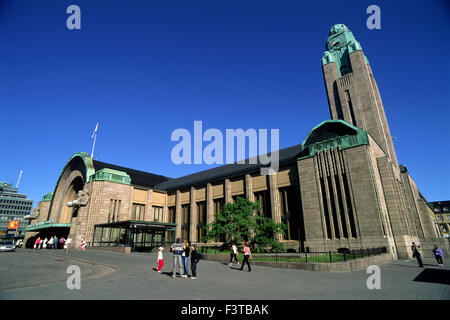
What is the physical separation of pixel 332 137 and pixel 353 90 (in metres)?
13.9

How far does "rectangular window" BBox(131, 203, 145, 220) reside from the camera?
149ft

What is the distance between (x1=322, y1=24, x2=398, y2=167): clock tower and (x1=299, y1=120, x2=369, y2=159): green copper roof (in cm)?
930

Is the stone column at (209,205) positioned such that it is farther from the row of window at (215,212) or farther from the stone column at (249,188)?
the stone column at (249,188)

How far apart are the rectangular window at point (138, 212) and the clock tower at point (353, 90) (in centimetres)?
3881

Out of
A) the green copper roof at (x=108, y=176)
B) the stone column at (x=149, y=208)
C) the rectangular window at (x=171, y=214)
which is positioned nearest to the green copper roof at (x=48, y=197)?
the green copper roof at (x=108, y=176)

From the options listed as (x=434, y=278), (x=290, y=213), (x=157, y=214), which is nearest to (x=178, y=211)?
(x=157, y=214)

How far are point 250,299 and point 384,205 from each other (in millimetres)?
25661

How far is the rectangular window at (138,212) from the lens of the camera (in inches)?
1785

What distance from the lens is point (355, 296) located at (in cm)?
786

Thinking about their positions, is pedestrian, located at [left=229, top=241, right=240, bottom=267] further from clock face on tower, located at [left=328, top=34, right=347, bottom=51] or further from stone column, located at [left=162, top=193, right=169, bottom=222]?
clock face on tower, located at [left=328, top=34, right=347, bottom=51]

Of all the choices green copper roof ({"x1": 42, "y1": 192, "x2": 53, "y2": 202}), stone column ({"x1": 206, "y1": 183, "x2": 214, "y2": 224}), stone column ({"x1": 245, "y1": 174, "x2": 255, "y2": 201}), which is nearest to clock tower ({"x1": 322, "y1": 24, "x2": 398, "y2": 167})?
stone column ({"x1": 245, "y1": 174, "x2": 255, "y2": 201})

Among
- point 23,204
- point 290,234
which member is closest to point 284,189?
point 290,234

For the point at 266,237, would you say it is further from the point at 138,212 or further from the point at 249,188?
the point at 138,212
